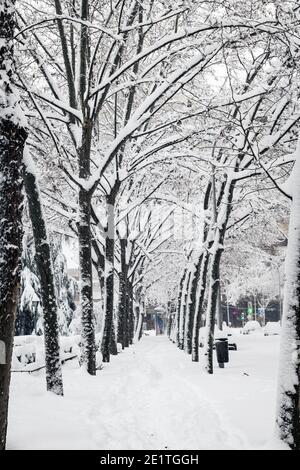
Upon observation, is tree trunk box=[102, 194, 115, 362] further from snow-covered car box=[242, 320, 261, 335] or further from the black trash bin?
snow-covered car box=[242, 320, 261, 335]

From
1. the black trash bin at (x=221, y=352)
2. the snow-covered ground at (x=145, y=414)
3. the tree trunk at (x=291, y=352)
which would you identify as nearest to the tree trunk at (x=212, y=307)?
the snow-covered ground at (x=145, y=414)

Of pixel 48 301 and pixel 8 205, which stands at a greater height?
pixel 8 205

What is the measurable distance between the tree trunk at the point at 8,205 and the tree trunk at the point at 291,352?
2944 millimetres

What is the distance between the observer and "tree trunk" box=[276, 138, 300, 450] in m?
4.93

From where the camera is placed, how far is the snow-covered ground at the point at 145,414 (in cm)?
504

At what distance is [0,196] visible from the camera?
425 centimetres

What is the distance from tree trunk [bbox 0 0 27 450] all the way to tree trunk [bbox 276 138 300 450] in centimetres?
294

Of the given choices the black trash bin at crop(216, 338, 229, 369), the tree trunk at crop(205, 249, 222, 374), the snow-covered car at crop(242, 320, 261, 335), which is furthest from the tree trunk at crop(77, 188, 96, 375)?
the snow-covered car at crop(242, 320, 261, 335)

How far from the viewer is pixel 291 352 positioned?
5.03 m

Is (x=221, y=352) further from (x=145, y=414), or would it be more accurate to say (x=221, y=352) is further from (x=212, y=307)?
(x=145, y=414)

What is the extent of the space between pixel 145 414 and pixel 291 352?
2.88 meters

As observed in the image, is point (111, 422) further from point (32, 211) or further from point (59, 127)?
point (59, 127)

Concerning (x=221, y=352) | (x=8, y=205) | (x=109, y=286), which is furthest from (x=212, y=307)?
(x=8, y=205)
